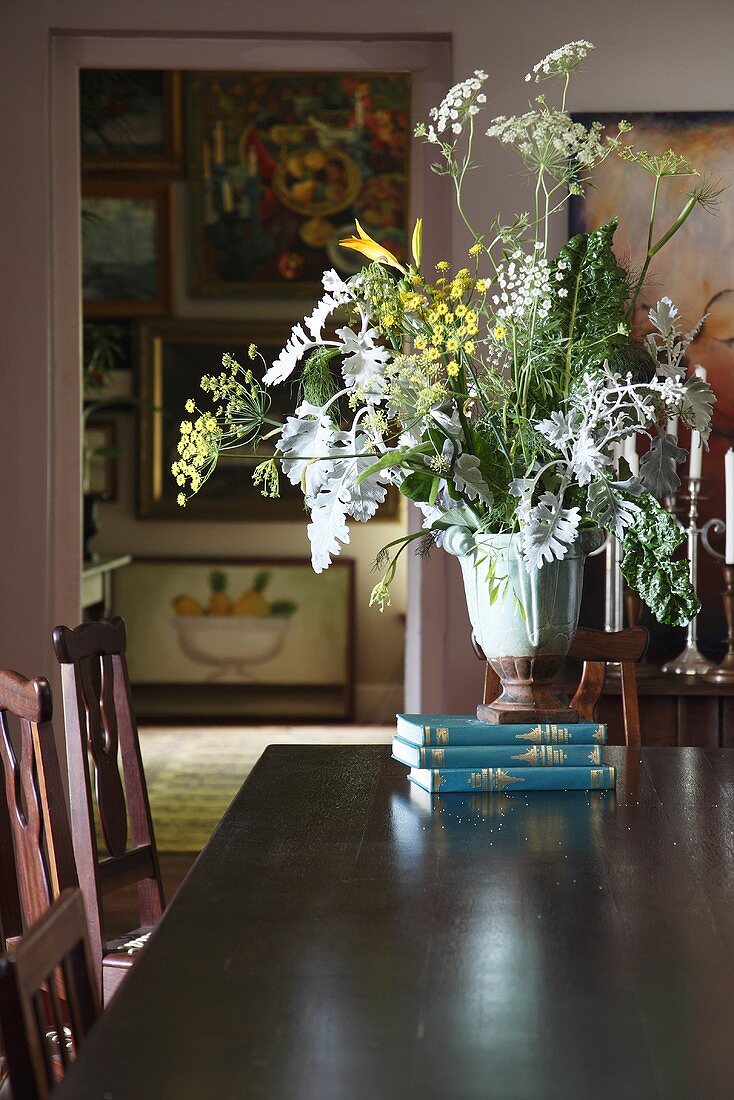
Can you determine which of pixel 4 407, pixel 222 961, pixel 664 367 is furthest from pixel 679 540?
pixel 4 407

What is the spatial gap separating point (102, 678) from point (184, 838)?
218 centimetres

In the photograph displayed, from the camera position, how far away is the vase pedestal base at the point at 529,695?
6.25 feet

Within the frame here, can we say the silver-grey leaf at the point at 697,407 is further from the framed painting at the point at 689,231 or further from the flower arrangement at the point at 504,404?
the framed painting at the point at 689,231

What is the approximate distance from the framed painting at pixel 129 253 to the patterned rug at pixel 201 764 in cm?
211

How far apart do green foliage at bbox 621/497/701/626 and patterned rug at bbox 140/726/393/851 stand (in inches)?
82.0

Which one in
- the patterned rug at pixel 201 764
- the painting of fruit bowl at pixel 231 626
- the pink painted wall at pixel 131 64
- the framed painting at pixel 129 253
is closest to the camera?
the pink painted wall at pixel 131 64

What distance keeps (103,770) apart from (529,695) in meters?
0.70

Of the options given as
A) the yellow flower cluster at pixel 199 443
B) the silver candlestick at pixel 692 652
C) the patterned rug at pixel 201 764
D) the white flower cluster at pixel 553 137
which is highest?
the white flower cluster at pixel 553 137

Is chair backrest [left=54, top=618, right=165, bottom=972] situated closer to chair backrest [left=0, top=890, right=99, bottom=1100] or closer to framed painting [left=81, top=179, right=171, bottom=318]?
chair backrest [left=0, top=890, right=99, bottom=1100]

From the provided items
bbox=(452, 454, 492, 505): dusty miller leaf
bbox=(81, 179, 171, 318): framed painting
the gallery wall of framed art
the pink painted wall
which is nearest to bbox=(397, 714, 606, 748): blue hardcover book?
bbox=(452, 454, 492, 505): dusty miller leaf

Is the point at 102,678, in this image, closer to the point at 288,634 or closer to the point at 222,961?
the point at 222,961

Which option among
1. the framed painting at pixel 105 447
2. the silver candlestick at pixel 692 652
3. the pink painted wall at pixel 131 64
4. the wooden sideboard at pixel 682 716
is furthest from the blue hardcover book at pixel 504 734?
the framed painting at pixel 105 447

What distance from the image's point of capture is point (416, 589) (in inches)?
143

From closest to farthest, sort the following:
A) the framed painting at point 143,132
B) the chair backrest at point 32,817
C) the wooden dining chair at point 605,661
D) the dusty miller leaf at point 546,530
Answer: the chair backrest at point 32,817
the dusty miller leaf at point 546,530
the wooden dining chair at point 605,661
the framed painting at point 143,132
